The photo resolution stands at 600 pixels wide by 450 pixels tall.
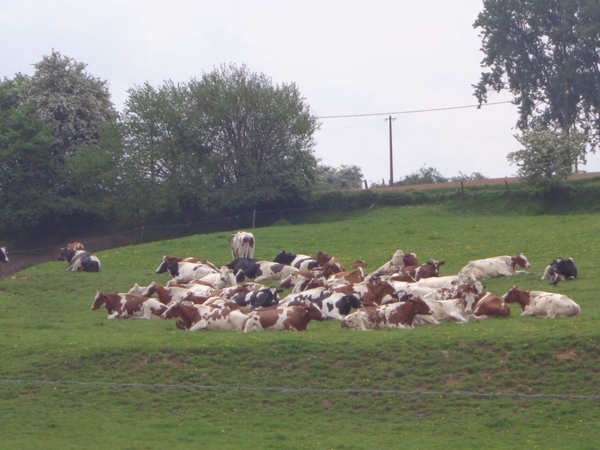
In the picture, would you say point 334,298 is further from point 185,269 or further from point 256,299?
point 185,269

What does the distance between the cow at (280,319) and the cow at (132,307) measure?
3629mm

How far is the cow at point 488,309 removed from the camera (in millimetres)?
19938

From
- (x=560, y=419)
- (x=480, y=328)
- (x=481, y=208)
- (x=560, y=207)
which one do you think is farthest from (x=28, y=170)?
(x=560, y=419)

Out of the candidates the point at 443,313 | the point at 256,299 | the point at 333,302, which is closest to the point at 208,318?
the point at 256,299

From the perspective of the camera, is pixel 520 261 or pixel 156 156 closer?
pixel 520 261

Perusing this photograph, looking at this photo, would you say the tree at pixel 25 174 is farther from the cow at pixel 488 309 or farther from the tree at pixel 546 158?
the cow at pixel 488 309

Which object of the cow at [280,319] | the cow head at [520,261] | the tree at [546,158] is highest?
the tree at [546,158]

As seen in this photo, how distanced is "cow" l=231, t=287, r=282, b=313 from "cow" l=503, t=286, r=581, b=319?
5.71m

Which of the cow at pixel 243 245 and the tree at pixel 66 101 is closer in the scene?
the cow at pixel 243 245

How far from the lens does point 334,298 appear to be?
21.6 metres

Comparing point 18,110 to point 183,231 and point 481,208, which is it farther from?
point 481,208

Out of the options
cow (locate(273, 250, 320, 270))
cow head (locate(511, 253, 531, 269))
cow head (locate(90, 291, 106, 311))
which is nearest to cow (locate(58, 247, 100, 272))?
cow (locate(273, 250, 320, 270))

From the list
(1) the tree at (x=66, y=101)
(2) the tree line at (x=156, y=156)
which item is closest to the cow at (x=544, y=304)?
(2) the tree line at (x=156, y=156)

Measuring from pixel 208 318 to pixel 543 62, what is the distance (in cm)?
5594
